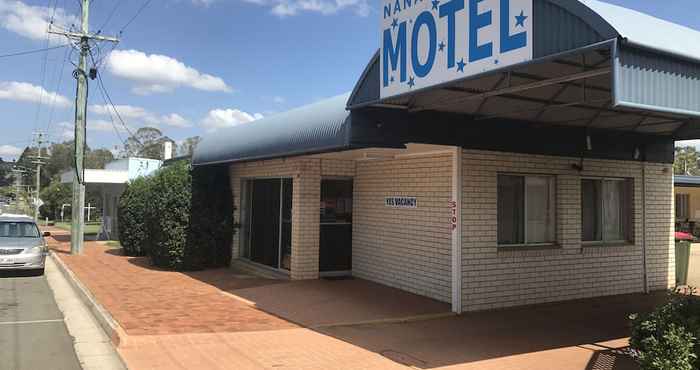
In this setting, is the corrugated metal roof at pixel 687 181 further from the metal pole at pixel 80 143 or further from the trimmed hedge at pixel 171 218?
the metal pole at pixel 80 143

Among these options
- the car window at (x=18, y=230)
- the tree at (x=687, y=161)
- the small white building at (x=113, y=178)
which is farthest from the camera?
the tree at (x=687, y=161)

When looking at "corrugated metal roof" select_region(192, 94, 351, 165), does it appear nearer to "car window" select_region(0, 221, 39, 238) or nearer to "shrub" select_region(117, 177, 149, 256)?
"shrub" select_region(117, 177, 149, 256)

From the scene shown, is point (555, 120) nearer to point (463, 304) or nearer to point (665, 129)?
point (665, 129)

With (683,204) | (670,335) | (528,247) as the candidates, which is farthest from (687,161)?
(670,335)

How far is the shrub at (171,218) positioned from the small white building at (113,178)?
631 centimetres

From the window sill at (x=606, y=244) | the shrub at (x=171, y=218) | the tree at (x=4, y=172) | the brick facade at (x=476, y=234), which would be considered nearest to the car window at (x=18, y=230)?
the shrub at (x=171, y=218)

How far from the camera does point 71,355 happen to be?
6.96 metres

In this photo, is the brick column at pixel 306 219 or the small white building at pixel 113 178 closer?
the brick column at pixel 306 219

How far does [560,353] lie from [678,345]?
A: 2.25m

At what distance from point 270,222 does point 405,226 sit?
449cm

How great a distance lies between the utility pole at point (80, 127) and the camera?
19688 millimetres

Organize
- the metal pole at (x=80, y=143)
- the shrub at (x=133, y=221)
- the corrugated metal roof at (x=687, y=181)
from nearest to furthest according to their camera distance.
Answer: the shrub at (x=133, y=221), the metal pole at (x=80, y=143), the corrugated metal roof at (x=687, y=181)

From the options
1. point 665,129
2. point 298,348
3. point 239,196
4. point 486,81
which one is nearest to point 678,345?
point 486,81

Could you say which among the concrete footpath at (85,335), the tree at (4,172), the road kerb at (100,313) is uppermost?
the tree at (4,172)
